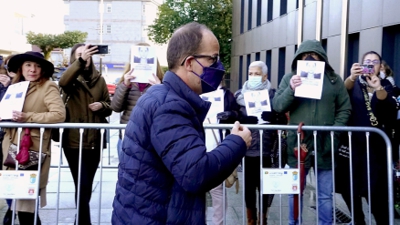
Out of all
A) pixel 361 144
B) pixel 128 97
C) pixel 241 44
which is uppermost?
pixel 241 44

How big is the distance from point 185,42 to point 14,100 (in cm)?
278

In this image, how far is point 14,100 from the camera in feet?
16.7

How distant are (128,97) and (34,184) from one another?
152 cm

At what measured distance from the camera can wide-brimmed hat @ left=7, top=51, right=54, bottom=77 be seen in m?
5.27

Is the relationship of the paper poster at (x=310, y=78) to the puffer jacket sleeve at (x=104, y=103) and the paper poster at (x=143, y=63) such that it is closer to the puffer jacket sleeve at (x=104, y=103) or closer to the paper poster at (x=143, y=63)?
the paper poster at (x=143, y=63)

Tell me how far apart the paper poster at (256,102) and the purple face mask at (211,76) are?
2.91 metres

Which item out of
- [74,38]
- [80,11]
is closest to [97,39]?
[80,11]

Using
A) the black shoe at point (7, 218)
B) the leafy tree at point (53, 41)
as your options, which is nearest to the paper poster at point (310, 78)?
the black shoe at point (7, 218)

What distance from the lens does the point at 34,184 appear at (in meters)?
4.95

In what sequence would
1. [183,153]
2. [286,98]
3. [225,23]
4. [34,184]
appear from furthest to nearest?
[225,23] < [286,98] < [34,184] < [183,153]

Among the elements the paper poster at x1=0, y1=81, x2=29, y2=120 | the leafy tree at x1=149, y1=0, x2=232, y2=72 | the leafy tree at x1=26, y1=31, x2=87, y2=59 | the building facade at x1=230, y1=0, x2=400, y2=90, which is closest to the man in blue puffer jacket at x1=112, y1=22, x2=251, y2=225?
the paper poster at x1=0, y1=81, x2=29, y2=120

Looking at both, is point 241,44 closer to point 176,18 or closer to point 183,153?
point 176,18

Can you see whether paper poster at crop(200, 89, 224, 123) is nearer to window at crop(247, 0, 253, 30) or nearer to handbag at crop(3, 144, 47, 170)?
handbag at crop(3, 144, 47, 170)

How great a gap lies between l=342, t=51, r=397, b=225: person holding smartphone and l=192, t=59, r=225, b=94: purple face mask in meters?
2.80
